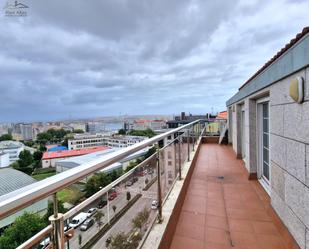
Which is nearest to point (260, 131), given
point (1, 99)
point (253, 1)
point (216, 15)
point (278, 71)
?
point (278, 71)

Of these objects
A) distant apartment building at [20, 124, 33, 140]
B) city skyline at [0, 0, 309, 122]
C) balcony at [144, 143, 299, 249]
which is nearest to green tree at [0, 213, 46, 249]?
balcony at [144, 143, 299, 249]

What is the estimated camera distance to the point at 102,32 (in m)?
13.9

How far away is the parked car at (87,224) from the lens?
893 millimetres

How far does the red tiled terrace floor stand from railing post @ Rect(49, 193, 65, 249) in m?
1.74

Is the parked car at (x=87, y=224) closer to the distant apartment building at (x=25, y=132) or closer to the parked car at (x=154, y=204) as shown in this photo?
the parked car at (x=154, y=204)

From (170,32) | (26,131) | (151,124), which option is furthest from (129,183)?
(26,131)

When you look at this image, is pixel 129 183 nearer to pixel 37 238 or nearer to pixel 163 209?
pixel 37 238

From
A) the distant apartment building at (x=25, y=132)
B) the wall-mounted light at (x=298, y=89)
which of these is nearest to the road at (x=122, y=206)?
the wall-mounted light at (x=298, y=89)

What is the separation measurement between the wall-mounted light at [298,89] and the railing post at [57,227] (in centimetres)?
194

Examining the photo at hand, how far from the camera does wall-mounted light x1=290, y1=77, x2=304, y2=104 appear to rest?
173 centimetres

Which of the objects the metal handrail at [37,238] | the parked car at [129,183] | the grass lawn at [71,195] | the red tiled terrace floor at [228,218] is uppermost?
the grass lawn at [71,195]

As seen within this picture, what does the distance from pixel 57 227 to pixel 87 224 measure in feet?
0.65

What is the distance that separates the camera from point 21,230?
71cm

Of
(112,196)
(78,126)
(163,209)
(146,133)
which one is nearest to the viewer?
(112,196)
